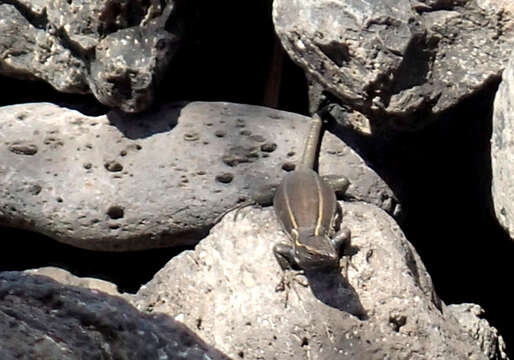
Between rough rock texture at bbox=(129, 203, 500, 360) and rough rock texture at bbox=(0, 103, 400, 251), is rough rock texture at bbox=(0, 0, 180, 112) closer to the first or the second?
rough rock texture at bbox=(0, 103, 400, 251)

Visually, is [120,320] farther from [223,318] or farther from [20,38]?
[20,38]

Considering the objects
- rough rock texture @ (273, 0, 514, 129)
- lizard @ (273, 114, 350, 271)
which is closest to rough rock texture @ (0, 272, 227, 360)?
lizard @ (273, 114, 350, 271)

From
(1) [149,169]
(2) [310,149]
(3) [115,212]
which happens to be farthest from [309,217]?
(3) [115,212]

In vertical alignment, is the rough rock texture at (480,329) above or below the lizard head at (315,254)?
below

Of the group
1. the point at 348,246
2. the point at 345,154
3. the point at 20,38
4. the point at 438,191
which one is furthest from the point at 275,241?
the point at 20,38

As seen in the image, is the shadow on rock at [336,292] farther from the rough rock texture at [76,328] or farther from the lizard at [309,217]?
the rough rock texture at [76,328]

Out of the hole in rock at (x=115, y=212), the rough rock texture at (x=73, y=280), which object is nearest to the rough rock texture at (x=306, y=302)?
the hole in rock at (x=115, y=212)
